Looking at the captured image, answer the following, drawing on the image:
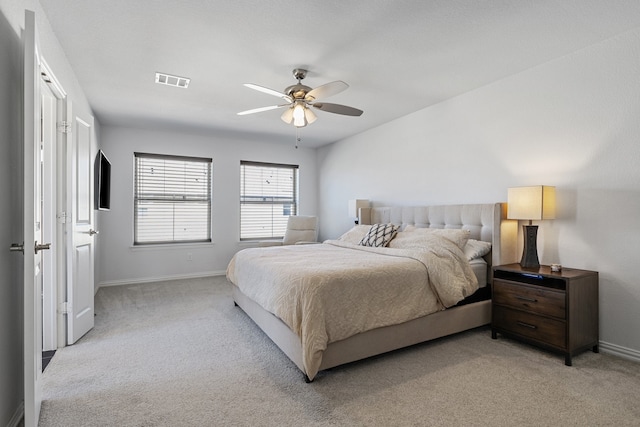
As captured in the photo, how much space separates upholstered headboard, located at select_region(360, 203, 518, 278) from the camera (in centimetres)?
330

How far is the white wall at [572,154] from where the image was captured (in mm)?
2611

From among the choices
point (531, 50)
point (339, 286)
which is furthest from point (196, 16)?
point (531, 50)

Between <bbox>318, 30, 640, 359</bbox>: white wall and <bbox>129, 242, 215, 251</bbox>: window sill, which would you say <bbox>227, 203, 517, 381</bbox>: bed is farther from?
<bbox>129, 242, 215, 251</bbox>: window sill

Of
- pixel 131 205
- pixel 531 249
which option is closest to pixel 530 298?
pixel 531 249

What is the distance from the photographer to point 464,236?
3.43 metres

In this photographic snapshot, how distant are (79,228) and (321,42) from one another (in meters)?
2.81

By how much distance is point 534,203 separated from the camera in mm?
2893

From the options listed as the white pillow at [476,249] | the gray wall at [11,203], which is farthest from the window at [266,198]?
the gray wall at [11,203]

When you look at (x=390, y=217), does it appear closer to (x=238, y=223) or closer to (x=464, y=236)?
(x=464, y=236)

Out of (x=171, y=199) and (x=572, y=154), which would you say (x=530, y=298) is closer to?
(x=572, y=154)

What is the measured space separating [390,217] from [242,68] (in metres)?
2.82

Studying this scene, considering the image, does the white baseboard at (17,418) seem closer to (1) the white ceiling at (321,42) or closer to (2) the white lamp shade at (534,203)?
(1) the white ceiling at (321,42)

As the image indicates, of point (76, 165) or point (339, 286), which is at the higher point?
point (76, 165)

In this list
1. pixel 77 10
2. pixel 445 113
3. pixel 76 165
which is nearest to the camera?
pixel 77 10
